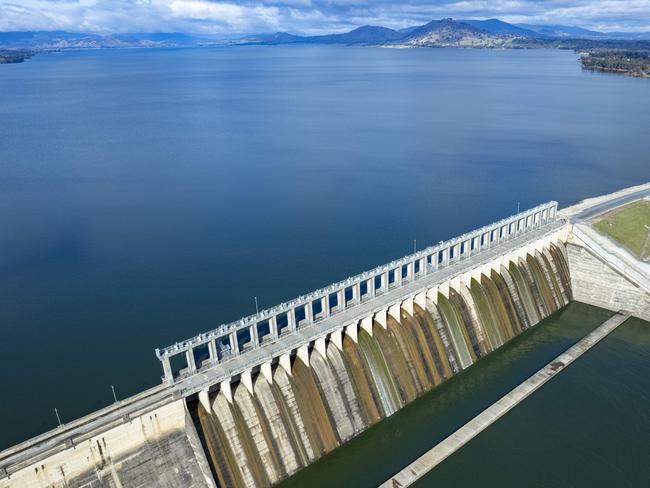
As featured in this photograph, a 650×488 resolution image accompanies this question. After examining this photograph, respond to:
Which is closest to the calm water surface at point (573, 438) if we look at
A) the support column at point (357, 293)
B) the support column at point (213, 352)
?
the support column at point (357, 293)

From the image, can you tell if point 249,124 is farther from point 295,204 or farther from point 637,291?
point 637,291

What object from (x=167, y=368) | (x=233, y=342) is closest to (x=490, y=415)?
(x=233, y=342)

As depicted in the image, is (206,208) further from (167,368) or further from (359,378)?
(167,368)

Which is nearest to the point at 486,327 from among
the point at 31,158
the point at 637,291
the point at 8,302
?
the point at 637,291

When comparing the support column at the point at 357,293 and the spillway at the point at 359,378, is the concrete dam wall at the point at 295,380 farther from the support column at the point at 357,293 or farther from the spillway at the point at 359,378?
the support column at the point at 357,293

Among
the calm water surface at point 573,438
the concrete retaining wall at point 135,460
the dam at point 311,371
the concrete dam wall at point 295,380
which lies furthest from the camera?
the calm water surface at point 573,438

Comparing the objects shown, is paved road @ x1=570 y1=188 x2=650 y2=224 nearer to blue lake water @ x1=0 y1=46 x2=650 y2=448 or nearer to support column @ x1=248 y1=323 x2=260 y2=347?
blue lake water @ x1=0 y1=46 x2=650 y2=448
